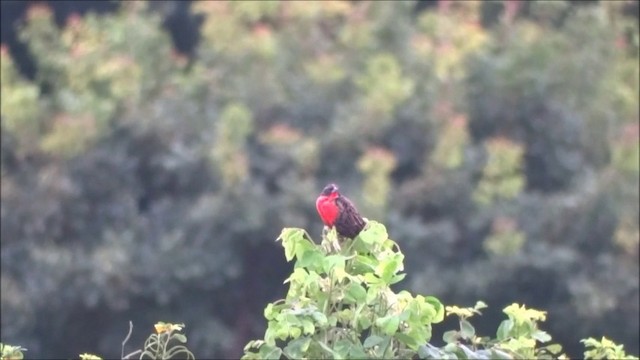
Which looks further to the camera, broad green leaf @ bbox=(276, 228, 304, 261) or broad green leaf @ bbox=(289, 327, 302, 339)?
broad green leaf @ bbox=(276, 228, 304, 261)

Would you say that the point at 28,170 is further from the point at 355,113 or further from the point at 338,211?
the point at 338,211

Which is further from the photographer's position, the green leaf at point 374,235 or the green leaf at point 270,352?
the green leaf at point 374,235

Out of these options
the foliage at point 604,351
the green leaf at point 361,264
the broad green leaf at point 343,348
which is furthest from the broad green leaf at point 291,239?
the foliage at point 604,351

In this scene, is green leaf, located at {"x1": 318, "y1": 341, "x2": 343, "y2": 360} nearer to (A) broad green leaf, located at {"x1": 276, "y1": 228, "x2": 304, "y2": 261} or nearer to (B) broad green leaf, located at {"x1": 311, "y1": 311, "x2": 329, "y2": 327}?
(B) broad green leaf, located at {"x1": 311, "y1": 311, "x2": 329, "y2": 327}

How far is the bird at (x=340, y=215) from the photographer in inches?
114

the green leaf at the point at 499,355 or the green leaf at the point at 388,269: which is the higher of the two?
the green leaf at the point at 388,269

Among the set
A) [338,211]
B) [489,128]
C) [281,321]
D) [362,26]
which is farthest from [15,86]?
[281,321]

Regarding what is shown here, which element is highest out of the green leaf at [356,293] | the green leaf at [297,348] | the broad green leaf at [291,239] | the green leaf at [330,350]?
the broad green leaf at [291,239]

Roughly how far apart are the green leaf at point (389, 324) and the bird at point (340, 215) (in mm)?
440

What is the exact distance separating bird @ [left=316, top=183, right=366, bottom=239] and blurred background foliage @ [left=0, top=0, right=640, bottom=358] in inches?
190

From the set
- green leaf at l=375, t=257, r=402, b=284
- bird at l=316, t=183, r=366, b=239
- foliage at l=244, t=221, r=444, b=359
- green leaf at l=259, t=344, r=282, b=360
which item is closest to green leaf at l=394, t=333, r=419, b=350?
foliage at l=244, t=221, r=444, b=359

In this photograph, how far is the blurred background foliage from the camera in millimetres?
8438

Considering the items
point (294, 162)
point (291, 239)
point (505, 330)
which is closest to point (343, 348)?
point (291, 239)

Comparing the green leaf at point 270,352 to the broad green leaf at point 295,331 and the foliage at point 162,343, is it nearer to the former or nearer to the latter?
the broad green leaf at point 295,331
